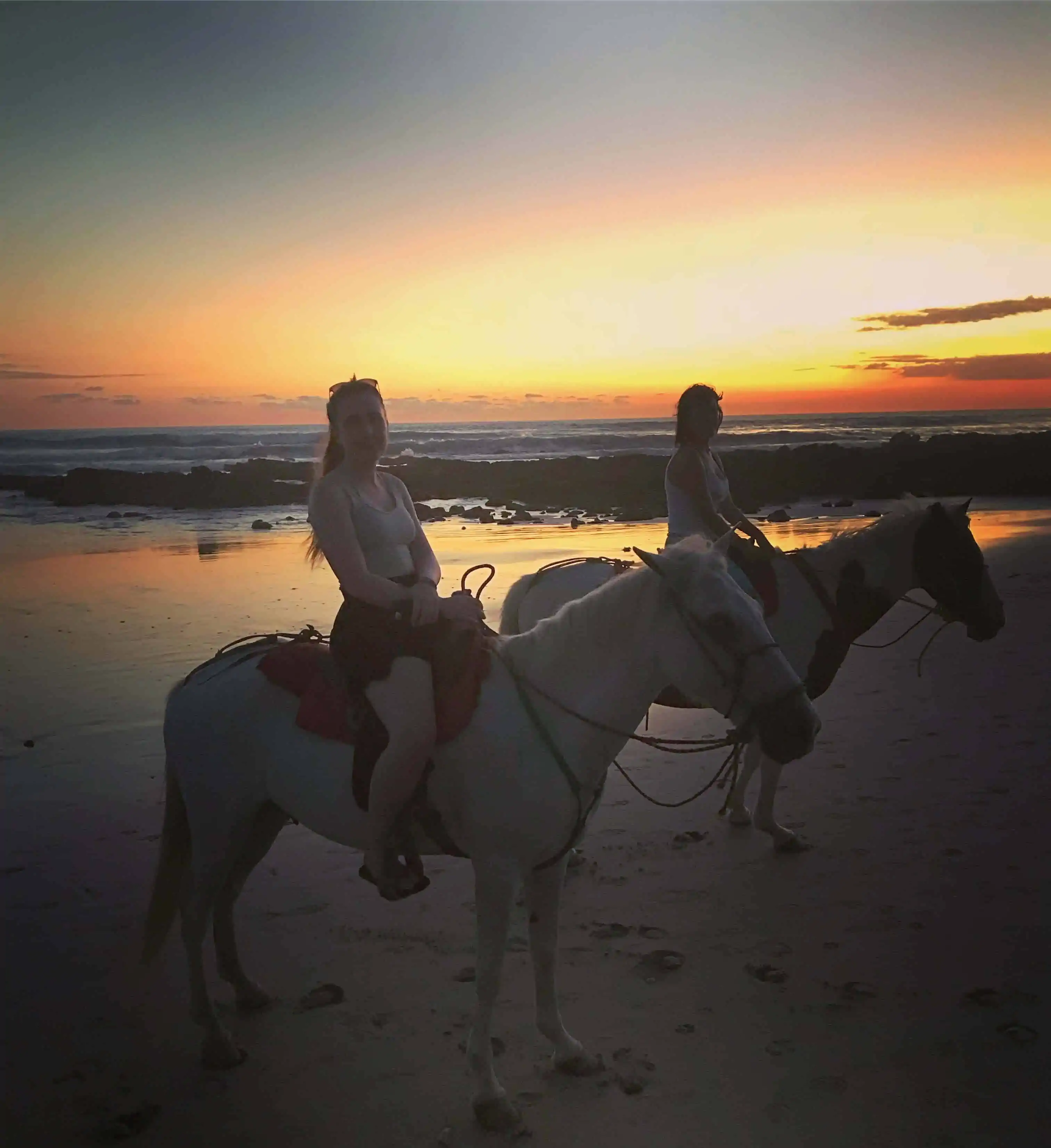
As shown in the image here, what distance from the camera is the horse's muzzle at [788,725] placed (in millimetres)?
2543

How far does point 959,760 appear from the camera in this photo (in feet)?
19.1

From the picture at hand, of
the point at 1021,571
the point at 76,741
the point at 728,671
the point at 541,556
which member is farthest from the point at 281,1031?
the point at 1021,571

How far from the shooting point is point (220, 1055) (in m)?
3.12

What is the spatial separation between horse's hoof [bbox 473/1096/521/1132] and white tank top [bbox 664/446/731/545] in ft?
10.3

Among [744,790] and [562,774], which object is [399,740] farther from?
[744,790]

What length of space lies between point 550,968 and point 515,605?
8.25 feet

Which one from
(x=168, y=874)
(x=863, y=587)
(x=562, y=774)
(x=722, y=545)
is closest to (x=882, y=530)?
(x=863, y=587)

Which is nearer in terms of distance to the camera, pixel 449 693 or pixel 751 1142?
pixel 751 1142

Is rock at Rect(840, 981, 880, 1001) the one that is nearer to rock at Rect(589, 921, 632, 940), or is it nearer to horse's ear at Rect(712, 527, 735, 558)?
rock at Rect(589, 921, 632, 940)

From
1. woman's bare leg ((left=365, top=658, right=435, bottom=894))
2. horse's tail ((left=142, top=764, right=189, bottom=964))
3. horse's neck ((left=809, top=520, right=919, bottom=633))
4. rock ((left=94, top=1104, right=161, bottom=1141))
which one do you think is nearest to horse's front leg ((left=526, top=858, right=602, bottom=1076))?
woman's bare leg ((left=365, top=658, right=435, bottom=894))

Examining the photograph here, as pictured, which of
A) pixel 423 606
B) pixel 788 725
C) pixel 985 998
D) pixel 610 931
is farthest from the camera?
pixel 610 931

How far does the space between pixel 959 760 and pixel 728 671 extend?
4.10 meters

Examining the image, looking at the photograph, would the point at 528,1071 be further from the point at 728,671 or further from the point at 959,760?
the point at 959,760

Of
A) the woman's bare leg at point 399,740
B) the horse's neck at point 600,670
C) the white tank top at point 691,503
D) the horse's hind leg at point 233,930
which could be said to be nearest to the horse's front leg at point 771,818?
the white tank top at point 691,503
